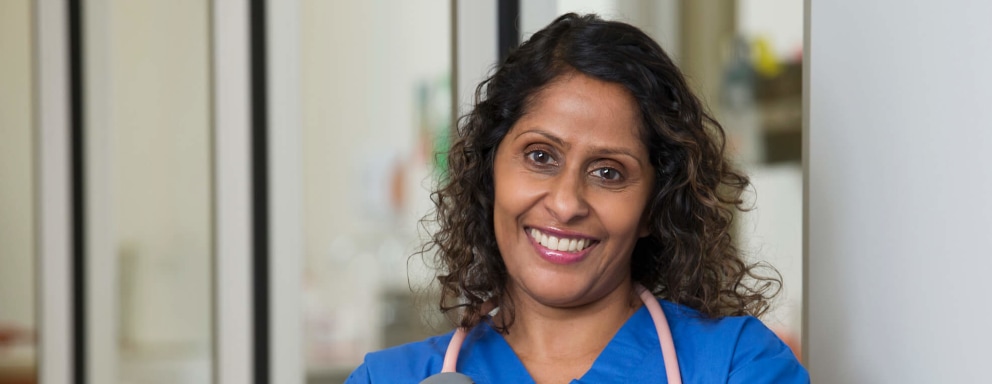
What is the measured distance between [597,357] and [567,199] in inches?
7.4

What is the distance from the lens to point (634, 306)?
1168 millimetres

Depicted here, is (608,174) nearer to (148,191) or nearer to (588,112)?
(588,112)

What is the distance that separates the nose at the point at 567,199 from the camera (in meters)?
1.04

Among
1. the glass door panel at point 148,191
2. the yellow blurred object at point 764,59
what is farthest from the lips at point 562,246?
the yellow blurred object at point 764,59

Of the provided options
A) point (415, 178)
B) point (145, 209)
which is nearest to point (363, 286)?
point (415, 178)

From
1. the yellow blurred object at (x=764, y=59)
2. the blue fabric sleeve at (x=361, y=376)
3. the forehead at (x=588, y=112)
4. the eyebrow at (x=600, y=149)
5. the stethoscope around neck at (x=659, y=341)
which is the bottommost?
the blue fabric sleeve at (x=361, y=376)

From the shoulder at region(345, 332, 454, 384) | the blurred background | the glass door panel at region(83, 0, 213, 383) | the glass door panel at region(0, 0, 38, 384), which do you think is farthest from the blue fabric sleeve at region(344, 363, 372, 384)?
the glass door panel at region(0, 0, 38, 384)

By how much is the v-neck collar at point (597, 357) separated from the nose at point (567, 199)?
15 centimetres

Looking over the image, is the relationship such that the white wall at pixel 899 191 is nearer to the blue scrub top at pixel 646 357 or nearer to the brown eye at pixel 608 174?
the blue scrub top at pixel 646 357

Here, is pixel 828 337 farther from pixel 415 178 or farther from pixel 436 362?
pixel 415 178

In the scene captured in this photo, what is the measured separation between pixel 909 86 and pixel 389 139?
71.6 inches

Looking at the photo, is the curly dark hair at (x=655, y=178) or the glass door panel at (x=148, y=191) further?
the glass door panel at (x=148, y=191)

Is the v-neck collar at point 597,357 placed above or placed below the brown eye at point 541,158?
below

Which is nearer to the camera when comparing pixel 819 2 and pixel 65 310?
pixel 819 2
